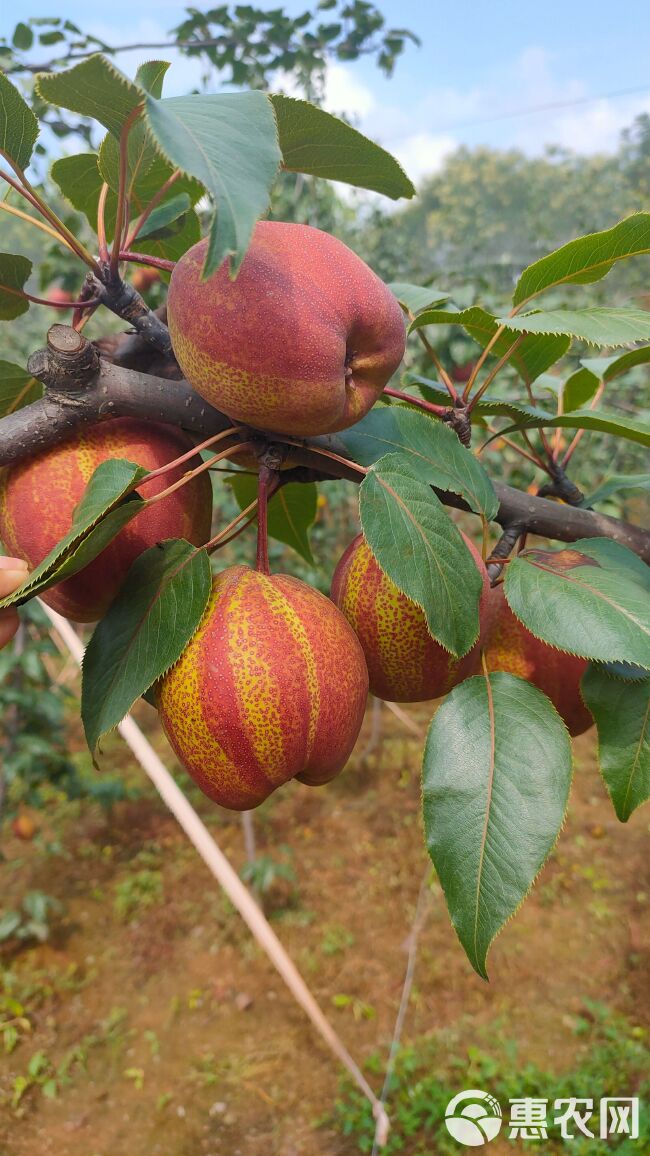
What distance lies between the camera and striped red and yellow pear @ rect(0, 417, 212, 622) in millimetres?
480

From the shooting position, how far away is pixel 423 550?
0.44 meters

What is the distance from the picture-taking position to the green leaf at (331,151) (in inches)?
18.2

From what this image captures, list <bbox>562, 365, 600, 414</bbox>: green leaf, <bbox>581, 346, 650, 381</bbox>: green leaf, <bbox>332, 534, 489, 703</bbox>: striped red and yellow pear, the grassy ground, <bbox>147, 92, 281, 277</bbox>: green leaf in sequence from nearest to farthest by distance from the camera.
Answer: <bbox>147, 92, 281, 277</bbox>: green leaf → <bbox>332, 534, 489, 703</bbox>: striped red and yellow pear → <bbox>581, 346, 650, 381</bbox>: green leaf → <bbox>562, 365, 600, 414</bbox>: green leaf → the grassy ground

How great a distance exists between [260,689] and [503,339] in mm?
381

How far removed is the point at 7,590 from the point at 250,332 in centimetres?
22

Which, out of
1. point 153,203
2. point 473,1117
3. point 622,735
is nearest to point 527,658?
point 622,735

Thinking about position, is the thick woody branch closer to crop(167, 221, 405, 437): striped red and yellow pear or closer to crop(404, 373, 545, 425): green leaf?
crop(167, 221, 405, 437): striped red and yellow pear

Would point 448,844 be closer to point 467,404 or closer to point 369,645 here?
point 369,645

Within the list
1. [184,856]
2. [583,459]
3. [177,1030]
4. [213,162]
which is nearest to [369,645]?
[213,162]

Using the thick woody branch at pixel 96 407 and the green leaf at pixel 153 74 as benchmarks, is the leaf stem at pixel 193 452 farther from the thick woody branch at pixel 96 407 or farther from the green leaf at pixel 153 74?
the green leaf at pixel 153 74

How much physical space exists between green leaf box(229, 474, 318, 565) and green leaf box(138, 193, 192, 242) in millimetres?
212

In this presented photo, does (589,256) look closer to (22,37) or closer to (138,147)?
(138,147)

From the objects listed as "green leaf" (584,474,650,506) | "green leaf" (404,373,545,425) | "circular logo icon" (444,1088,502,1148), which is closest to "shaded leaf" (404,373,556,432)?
"green leaf" (404,373,545,425)

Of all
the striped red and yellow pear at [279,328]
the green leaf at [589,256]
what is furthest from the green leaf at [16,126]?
the green leaf at [589,256]
